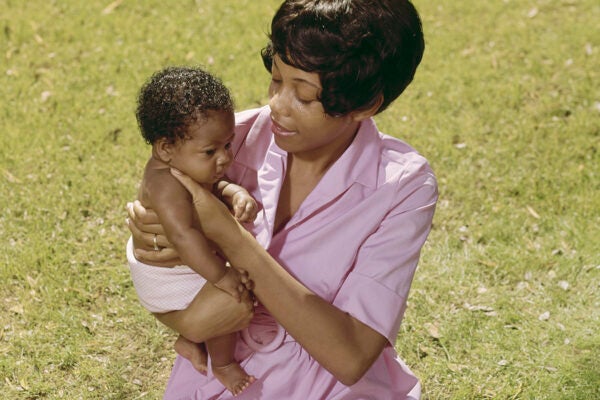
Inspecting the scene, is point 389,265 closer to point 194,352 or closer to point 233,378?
point 233,378

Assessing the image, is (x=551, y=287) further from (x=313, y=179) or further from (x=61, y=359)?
(x=61, y=359)

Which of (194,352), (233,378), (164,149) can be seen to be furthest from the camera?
(194,352)

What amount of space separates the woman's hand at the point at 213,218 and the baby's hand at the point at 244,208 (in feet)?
0.45

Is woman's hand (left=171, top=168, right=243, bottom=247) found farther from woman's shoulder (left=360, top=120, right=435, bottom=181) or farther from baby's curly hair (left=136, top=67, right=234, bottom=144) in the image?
woman's shoulder (left=360, top=120, right=435, bottom=181)

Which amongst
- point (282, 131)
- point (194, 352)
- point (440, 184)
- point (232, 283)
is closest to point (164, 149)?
point (282, 131)

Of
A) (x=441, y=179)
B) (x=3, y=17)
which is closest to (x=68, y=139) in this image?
(x=3, y=17)

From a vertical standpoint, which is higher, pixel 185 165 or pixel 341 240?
pixel 185 165

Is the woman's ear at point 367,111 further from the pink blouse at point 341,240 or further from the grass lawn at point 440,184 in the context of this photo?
the grass lawn at point 440,184

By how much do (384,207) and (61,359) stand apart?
2.20 meters

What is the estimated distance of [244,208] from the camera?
9.75ft

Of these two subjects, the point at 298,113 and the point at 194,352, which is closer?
the point at 298,113

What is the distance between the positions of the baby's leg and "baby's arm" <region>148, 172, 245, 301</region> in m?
0.34

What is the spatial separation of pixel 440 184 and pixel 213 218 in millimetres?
3295

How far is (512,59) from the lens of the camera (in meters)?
7.30
